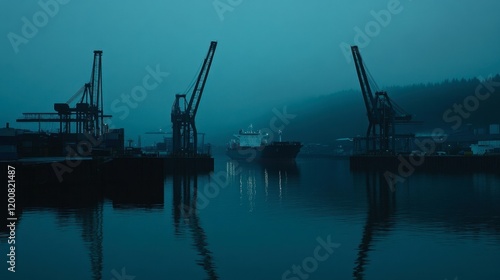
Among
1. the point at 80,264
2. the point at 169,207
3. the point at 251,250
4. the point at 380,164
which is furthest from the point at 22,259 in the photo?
the point at 380,164

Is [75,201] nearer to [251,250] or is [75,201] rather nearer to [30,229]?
[30,229]

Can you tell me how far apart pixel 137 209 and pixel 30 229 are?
8.47m

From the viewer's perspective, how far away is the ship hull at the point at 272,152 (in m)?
159

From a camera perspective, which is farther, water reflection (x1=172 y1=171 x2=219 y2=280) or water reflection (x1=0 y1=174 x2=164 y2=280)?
water reflection (x1=0 y1=174 x2=164 y2=280)

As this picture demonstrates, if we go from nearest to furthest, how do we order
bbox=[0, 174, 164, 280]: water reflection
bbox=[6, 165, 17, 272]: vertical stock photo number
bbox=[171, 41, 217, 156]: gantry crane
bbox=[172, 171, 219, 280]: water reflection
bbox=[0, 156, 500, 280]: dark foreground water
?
bbox=[0, 156, 500, 280]: dark foreground water
bbox=[172, 171, 219, 280]: water reflection
bbox=[6, 165, 17, 272]: vertical stock photo number
bbox=[0, 174, 164, 280]: water reflection
bbox=[171, 41, 217, 156]: gantry crane

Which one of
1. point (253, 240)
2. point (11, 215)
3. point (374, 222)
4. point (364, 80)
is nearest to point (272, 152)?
point (364, 80)

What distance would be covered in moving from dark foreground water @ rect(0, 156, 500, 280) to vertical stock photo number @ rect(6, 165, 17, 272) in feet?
0.60

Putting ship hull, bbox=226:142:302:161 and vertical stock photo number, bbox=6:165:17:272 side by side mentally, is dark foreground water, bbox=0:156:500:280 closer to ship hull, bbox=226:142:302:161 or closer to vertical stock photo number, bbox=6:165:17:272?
vertical stock photo number, bbox=6:165:17:272

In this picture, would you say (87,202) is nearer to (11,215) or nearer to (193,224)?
(11,215)

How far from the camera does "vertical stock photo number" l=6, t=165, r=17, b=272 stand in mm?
18441

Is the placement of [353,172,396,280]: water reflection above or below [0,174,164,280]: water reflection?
below

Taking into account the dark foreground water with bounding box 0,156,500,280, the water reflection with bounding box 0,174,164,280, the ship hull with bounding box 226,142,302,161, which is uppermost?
the ship hull with bounding box 226,142,302,161

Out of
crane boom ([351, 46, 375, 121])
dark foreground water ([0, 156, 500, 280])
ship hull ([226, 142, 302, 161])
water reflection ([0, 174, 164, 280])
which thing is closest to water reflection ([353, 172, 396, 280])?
dark foreground water ([0, 156, 500, 280])

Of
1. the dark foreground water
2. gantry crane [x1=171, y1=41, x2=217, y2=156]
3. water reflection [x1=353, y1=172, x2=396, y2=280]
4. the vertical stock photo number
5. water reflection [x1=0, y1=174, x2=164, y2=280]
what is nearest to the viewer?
the dark foreground water
